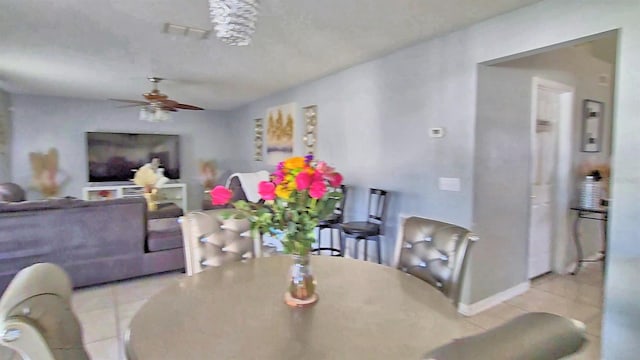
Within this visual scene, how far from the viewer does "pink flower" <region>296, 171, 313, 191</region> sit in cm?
117

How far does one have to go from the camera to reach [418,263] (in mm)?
1829

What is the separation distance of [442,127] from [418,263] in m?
1.64

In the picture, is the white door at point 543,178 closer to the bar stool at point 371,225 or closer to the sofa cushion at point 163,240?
the bar stool at point 371,225

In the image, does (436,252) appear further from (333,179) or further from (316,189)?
(316,189)

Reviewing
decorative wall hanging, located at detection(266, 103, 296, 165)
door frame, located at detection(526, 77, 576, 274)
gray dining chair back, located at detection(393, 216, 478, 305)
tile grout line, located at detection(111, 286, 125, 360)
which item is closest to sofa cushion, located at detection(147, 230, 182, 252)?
tile grout line, located at detection(111, 286, 125, 360)

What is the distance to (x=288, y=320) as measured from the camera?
117 cm

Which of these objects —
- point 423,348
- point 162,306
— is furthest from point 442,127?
point 162,306

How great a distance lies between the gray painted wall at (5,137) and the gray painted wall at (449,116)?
5.04 m

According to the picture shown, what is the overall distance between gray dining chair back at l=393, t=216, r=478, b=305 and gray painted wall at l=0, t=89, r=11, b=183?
6.83 meters

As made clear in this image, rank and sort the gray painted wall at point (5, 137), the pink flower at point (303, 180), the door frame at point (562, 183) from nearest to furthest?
the pink flower at point (303, 180) → the door frame at point (562, 183) → the gray painted wall at point (5, 137)

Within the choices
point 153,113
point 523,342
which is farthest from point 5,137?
point 523,342

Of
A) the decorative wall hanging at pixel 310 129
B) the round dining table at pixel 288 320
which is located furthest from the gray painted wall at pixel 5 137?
the round dining table at pixel 288 320

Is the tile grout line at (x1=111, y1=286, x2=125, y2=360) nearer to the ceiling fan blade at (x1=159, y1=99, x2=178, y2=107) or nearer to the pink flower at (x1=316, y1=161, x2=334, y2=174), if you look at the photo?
the pink flower at (x1=316, y1=161, x2=334, y2=174)

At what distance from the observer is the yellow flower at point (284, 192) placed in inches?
47.8
